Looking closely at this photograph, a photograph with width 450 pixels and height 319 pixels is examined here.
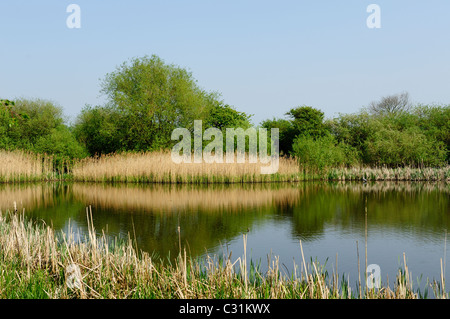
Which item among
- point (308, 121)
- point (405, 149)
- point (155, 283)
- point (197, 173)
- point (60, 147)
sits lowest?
point (155, 283)

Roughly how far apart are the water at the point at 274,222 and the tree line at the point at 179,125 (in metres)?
11.4

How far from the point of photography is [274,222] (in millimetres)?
10586

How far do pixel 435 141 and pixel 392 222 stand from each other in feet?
73.6

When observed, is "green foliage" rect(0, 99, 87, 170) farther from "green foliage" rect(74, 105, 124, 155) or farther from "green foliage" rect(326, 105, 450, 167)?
"green foliage" rect(326, 105, 450, 167)

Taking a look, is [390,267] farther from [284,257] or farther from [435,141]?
[435,141]

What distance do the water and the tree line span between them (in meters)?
11.4

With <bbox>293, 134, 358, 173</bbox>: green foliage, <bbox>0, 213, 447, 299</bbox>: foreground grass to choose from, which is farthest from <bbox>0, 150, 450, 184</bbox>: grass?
<bbox>0, 213, 447, 299</bbox>: foreground grass

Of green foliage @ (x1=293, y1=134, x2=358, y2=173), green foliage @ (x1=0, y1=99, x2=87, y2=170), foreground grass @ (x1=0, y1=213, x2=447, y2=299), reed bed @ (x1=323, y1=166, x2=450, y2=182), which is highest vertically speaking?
green foliage @ (x1=0, y1=99, x2=87, y2=170)

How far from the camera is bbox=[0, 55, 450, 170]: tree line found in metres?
28.9

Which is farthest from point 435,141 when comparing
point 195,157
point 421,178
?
point 195,157

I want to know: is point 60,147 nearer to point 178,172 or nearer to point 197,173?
point 178,172

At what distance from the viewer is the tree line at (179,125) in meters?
28.9

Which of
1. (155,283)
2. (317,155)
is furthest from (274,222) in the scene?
(317,155)

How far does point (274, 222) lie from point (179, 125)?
2046cm
